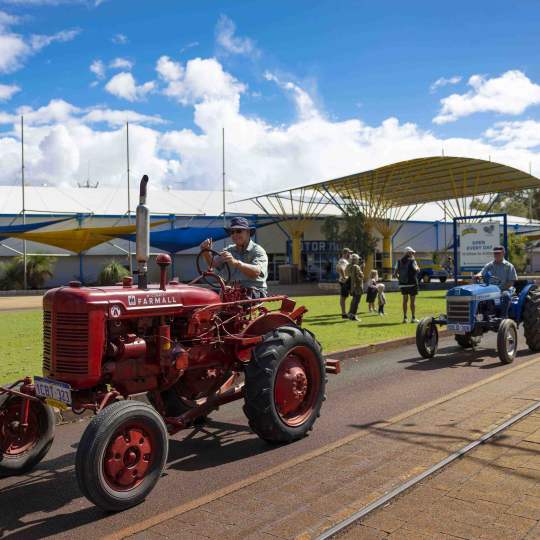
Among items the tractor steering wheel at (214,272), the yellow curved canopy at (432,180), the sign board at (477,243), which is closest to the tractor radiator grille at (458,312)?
the tractor steering wheel at (214,272)

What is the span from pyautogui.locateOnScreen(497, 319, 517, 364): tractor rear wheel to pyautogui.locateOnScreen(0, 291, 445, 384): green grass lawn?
7.59ft

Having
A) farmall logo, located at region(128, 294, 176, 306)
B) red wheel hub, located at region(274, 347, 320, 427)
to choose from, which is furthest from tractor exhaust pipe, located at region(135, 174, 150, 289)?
red wheel hub, located at region(274, 347, 320, 427)

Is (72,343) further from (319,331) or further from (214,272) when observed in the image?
(319,331)

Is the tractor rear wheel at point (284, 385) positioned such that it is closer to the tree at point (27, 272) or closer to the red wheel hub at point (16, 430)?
the red wheel hub at point (16, 430)

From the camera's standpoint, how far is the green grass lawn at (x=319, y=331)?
329 inches

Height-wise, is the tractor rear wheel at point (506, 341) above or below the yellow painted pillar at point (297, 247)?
below

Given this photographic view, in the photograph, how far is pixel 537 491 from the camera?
3959mm

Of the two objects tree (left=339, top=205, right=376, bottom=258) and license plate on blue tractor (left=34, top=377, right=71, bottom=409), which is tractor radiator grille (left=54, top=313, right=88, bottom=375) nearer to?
license plate on blue tractor (left=34, top=377, right=71, bottom=409)

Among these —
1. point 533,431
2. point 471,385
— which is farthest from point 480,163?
point 533,431

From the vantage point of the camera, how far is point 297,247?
40.1 metres

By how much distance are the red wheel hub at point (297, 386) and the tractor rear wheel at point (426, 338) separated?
4.18 m

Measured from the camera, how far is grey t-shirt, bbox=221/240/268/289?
18.2 feet

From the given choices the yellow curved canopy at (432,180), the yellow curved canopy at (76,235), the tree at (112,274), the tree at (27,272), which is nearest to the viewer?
the yellow curved canopy at (76,235)

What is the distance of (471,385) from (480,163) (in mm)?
26270
